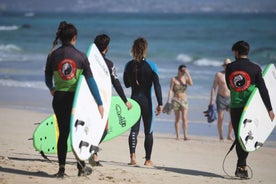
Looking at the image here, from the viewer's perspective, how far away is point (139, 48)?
7.96 meters

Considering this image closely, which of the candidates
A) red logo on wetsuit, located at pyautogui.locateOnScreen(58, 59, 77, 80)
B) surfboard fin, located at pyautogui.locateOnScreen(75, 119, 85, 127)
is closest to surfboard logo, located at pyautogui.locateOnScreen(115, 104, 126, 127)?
surfboard fin, located at pyautogui.locateOnScreen(75, 119, 85, 127)

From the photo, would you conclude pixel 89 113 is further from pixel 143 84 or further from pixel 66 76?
pixel 143 84

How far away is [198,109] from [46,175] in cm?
779

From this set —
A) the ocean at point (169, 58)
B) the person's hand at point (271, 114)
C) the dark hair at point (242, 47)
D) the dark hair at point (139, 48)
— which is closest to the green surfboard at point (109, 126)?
the dark hair at point (139, 48)

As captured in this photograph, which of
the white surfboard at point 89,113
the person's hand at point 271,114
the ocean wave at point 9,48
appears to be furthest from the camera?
the ocean wave at point 9,48

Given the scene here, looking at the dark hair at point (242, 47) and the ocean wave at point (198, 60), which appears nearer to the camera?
the dark hair at point (242, 47)

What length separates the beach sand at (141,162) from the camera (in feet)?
22.7

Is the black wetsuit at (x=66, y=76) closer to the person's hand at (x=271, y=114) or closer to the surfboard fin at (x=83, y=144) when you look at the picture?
the surfboard fin at (x=83, y=144)

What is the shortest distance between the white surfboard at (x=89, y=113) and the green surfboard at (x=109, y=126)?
110 cm

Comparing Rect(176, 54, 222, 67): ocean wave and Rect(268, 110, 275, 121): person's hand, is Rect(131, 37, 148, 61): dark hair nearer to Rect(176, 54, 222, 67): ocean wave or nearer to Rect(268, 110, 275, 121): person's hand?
Rect(268, 110, 275, 121): person's hand

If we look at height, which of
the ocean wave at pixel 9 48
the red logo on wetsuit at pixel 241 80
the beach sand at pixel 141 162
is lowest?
the beach sand at pixel 141 162

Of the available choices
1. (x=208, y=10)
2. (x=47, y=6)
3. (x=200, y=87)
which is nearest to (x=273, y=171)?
(x=200, y=87)

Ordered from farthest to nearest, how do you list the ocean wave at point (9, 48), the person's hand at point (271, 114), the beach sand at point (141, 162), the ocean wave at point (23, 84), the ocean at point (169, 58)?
the ocean wave at point (9, 48) → the ocean wave at point (23, 84) → the ocean at point (169, 58) → the person's hand at point (271, 114) → the beach sand at point (141, 162)

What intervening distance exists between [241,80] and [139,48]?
4.14 ft
